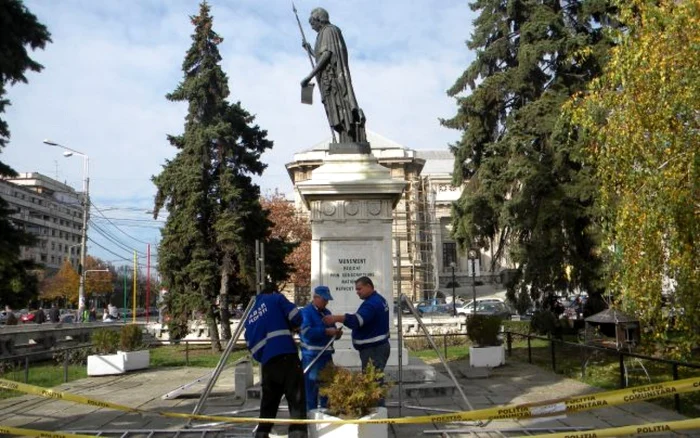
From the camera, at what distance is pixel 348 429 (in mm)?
6203

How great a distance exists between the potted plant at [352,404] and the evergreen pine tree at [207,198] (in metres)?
18.5

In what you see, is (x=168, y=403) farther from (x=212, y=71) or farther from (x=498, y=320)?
(x=212, y=71)

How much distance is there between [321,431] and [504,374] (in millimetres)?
8454

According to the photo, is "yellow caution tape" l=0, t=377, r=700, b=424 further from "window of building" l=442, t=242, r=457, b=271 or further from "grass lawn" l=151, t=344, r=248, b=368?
"window of building" l=442, t=242, r=457, b=271

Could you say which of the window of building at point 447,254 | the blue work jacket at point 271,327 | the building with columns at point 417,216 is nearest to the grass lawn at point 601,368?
the blue work jacket at point 271,327

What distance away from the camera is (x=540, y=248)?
18625 millimetres

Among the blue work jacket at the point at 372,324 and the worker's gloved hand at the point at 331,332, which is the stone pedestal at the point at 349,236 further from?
the blue work jacket at the point at 372,324

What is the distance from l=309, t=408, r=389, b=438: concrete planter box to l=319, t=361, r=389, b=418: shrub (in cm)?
8

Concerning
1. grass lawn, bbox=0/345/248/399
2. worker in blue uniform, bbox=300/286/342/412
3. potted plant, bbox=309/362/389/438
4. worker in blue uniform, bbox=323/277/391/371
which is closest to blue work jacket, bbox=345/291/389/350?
worker in blue uniform, bbox=323/277/391/371

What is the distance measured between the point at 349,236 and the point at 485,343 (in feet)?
18.6

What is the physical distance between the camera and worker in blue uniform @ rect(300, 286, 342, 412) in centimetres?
805

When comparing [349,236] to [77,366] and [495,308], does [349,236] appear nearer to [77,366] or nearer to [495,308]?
[77,366]

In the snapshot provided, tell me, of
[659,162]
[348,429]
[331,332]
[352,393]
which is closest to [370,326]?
[331,332]

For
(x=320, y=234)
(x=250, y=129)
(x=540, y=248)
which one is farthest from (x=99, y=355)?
(x=250, y=129)
